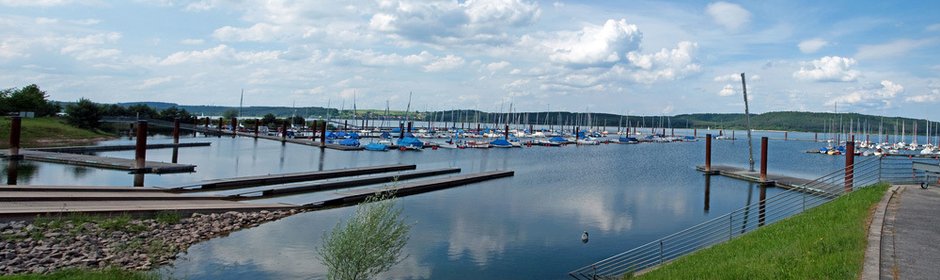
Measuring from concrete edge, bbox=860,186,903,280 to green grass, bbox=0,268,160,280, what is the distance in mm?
14966

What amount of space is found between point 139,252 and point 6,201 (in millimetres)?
8660

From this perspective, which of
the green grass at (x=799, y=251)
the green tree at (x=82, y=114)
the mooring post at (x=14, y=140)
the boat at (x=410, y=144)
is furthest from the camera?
the boat at (x=410, y=144)

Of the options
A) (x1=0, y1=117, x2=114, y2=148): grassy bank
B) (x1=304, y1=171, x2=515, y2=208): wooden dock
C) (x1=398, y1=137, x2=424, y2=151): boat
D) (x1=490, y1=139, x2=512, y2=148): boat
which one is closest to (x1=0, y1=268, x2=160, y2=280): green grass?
(x1=304, y1=171, x2=515, y2=208): wooden dock

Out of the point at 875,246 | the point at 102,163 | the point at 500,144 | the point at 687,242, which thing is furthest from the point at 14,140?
the point at 500,144

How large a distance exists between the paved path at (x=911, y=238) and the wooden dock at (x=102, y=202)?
73.5 feet

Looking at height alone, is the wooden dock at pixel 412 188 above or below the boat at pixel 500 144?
below

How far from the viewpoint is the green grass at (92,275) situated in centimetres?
1266

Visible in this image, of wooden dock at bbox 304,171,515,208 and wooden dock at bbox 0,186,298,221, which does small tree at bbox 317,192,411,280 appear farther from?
wooden dock at bbox 0,186,298,221

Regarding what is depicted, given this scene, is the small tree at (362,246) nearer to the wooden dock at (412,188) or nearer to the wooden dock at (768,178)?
the wooden dock at (412,188)

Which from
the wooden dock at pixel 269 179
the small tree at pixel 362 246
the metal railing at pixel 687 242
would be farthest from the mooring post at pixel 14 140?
the metal railing at pixel 687 242

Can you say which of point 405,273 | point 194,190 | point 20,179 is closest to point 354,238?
point 405,273

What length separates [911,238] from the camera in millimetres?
10789

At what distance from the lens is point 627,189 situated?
134ft

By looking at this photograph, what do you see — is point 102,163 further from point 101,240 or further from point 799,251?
point 799,251
